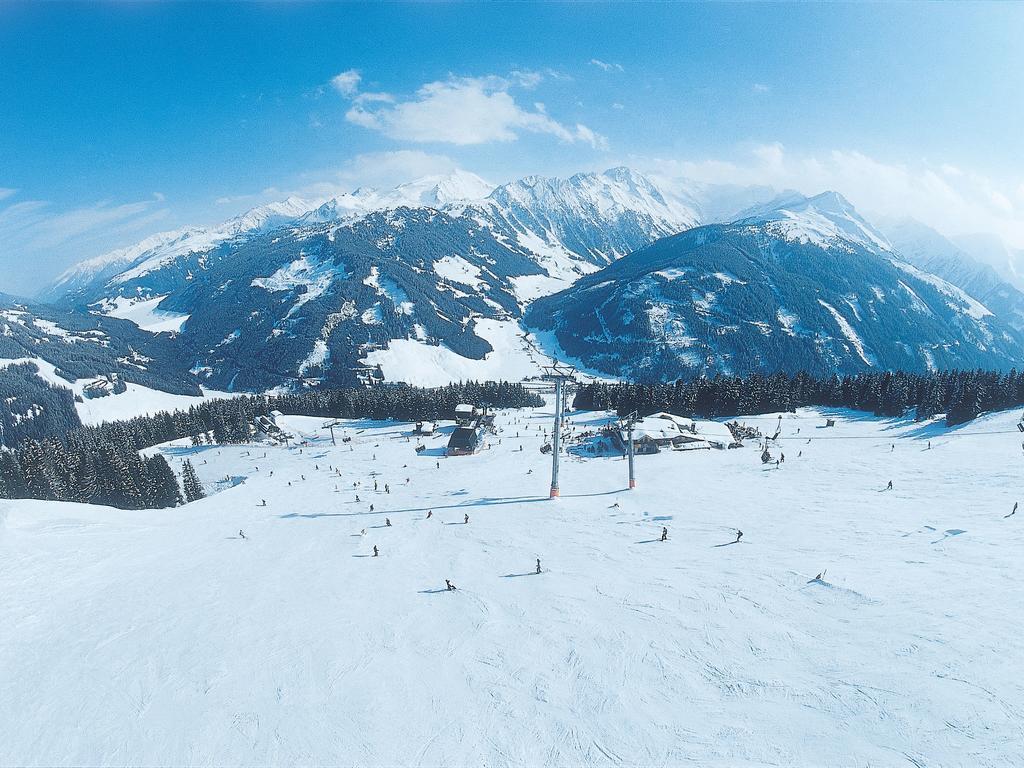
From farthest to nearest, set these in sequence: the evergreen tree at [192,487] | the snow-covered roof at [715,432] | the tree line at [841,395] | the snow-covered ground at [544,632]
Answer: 1. the evergreen tree at [192,487]
2. the tree line at [841,395]
3. the snow-covered roof at [715,432]
4. the snow-covered ground at [544,632]

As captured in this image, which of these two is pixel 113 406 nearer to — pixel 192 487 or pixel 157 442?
pixel 157 442

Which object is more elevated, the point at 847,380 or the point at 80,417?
the point at 847,380

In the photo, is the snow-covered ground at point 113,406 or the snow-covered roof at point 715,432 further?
the snow-covered ground at point 113,406

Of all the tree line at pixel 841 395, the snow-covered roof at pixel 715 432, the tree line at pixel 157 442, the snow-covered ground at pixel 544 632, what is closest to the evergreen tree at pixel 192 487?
the tree line at pixel 157 442

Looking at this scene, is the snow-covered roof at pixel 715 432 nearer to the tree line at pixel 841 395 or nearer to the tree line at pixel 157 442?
the tree line at pixel 841 395

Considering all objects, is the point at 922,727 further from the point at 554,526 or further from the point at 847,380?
the point at 847,380

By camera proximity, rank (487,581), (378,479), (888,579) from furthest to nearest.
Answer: (378,479), (487,581), (888,579)

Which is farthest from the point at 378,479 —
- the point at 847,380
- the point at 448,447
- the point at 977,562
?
the point at 847,380
